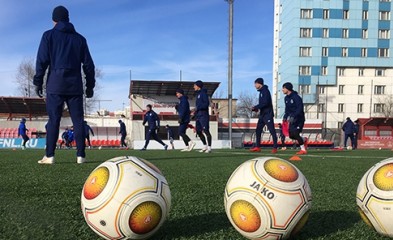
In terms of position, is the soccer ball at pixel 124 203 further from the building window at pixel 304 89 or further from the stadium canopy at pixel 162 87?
the building window at pixel 304 89

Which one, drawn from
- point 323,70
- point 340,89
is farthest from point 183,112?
point 340,89

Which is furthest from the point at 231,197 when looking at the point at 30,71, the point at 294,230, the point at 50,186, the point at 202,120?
the point at 30,71

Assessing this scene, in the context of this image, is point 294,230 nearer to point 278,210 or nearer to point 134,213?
point 278,210

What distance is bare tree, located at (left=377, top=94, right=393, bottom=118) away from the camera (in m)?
58.0

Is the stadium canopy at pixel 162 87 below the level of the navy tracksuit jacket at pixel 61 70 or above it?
above

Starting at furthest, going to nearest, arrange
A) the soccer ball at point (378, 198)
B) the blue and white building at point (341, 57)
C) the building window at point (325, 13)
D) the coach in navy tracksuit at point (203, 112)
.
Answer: the building window at point (325, 13)
the blue and white building at point (341, 57)
the coach in navy tracksuit at point (203, 112)
the soccer ball at point (378, 198)

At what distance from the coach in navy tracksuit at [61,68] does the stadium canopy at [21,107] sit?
4048cm

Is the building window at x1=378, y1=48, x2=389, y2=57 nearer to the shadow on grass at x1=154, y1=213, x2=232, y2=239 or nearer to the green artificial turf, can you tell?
the green artificial turf

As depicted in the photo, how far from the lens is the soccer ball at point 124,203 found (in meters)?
2.19

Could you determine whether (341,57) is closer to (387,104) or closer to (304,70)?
(304,70)

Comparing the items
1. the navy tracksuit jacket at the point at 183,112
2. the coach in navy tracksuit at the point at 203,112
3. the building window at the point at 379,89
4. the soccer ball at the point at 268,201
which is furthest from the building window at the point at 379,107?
the soccer ball at the point at 268,201

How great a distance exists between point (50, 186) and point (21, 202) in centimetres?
86

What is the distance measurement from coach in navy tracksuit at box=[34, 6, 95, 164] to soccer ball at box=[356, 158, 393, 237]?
191 inches

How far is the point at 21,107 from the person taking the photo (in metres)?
44.8
